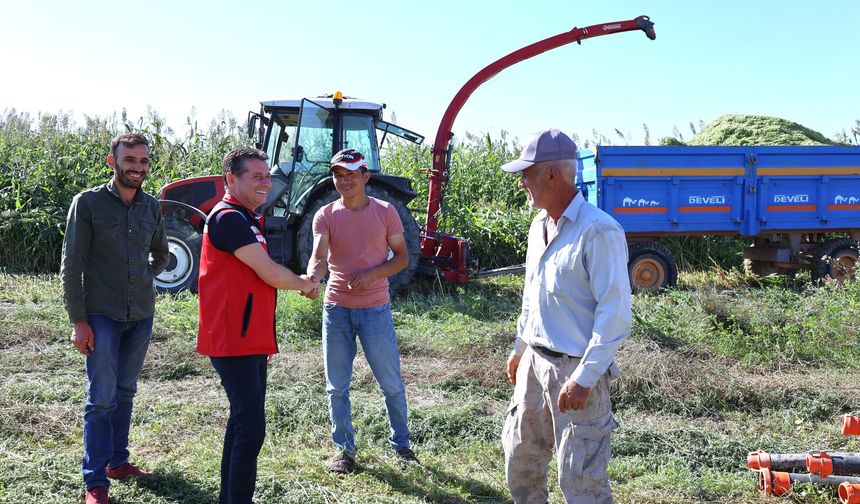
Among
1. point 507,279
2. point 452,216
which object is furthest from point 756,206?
point 452,216

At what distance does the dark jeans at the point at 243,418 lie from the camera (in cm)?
312

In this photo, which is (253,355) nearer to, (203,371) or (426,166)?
(203,371)

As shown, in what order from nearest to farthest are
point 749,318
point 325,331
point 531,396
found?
point 531,396
point 325,331
point 749,318

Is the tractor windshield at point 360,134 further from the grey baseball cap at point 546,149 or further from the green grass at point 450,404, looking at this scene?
the grey baseball cap at point 546,149

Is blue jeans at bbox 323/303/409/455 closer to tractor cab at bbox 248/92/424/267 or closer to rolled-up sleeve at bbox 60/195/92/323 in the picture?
rolled-up sleeve at bbox 60/195/92/323

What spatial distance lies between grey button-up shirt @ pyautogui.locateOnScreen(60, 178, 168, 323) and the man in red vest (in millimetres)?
695

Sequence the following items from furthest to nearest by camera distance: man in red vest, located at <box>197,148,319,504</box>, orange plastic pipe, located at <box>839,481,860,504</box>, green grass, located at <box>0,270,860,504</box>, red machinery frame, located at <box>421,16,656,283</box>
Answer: red machinery frame, located at <box>421,16,656,283</box>
green grass, located at <box>0,270,860,504</box>
orange plastic pipe, located at <box>839,481,860,504</box>
man in red vest, located at <box>197,148,319,504</box>

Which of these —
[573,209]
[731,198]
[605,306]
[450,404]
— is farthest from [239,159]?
[731,198]

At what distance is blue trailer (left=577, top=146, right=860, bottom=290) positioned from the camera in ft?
32.9

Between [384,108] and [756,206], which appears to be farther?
[756,206]

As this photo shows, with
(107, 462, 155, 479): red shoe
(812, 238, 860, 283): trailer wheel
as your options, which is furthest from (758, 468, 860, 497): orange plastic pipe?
(812, 238, 860, 283): trailer wheel

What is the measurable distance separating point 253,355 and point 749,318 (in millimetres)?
5279

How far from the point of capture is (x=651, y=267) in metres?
10.1

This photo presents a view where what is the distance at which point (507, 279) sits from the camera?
10633mm
